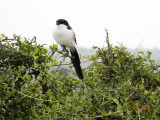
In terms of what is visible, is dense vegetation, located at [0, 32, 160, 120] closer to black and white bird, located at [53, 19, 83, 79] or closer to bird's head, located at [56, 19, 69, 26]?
black and white bird, located at [53, 19, 83, 79]

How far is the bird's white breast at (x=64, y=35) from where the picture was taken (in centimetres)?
361

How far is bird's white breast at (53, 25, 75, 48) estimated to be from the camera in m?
3.61

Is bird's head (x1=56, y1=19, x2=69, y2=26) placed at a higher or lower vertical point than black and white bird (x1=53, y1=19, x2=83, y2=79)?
higher

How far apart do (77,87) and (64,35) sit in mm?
1936

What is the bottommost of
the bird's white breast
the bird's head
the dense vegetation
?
the dense vegetation

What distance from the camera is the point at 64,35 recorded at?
142 inches

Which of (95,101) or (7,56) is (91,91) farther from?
(7,56)

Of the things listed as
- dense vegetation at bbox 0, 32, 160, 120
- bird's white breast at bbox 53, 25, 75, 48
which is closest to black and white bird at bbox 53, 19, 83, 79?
bird's white breast at bbox 53, 25, 75, 48

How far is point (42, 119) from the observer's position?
153cm

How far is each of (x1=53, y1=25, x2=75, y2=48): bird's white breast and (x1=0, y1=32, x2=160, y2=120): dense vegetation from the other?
1.61m

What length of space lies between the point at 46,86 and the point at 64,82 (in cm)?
14

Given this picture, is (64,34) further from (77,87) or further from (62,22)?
(77,87)

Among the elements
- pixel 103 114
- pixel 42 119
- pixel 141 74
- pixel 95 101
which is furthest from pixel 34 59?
pixel 141 74

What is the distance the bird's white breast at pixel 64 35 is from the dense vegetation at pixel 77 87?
1.61 metres
